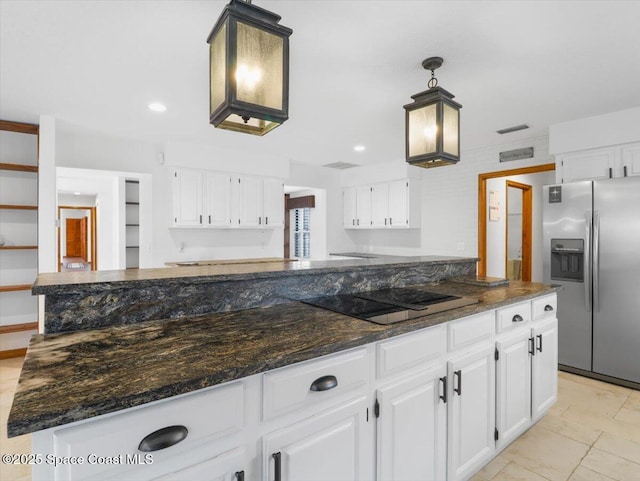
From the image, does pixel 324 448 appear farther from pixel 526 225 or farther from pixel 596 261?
pixel 526 225

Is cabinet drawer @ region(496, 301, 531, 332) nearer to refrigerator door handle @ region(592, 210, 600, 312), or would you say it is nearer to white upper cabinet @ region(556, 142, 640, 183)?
refrigerator door handle @ region(592, 210, 600, 312)

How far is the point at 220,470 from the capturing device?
1023 millimetres

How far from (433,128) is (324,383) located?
5.68 ft

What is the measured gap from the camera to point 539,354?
7.89 ft

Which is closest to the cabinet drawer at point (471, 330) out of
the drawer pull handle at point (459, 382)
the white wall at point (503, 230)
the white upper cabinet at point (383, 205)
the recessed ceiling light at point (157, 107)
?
the drawer pull handle at point (459, 382)

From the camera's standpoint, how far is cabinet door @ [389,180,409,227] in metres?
5.52

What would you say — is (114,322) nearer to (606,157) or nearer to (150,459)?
(150,459)

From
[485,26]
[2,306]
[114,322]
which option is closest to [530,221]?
[485,26]

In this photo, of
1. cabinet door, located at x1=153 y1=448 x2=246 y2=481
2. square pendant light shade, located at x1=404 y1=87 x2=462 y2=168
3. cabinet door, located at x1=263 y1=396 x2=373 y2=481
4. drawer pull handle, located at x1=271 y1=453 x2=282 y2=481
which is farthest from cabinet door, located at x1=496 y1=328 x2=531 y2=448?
cabinet door, located at x1=153 y1=448 x2=246 y2=481

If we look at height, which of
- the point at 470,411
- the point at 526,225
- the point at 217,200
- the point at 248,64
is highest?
the point at 248,64

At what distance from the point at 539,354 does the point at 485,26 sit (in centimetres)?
210

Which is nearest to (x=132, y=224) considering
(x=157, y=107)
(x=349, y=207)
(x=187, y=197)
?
(x=187, y=197)

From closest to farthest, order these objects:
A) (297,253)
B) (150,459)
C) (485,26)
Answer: (150,459)
(485,26)
(297,253)

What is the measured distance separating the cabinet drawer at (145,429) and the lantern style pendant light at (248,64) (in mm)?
1015
